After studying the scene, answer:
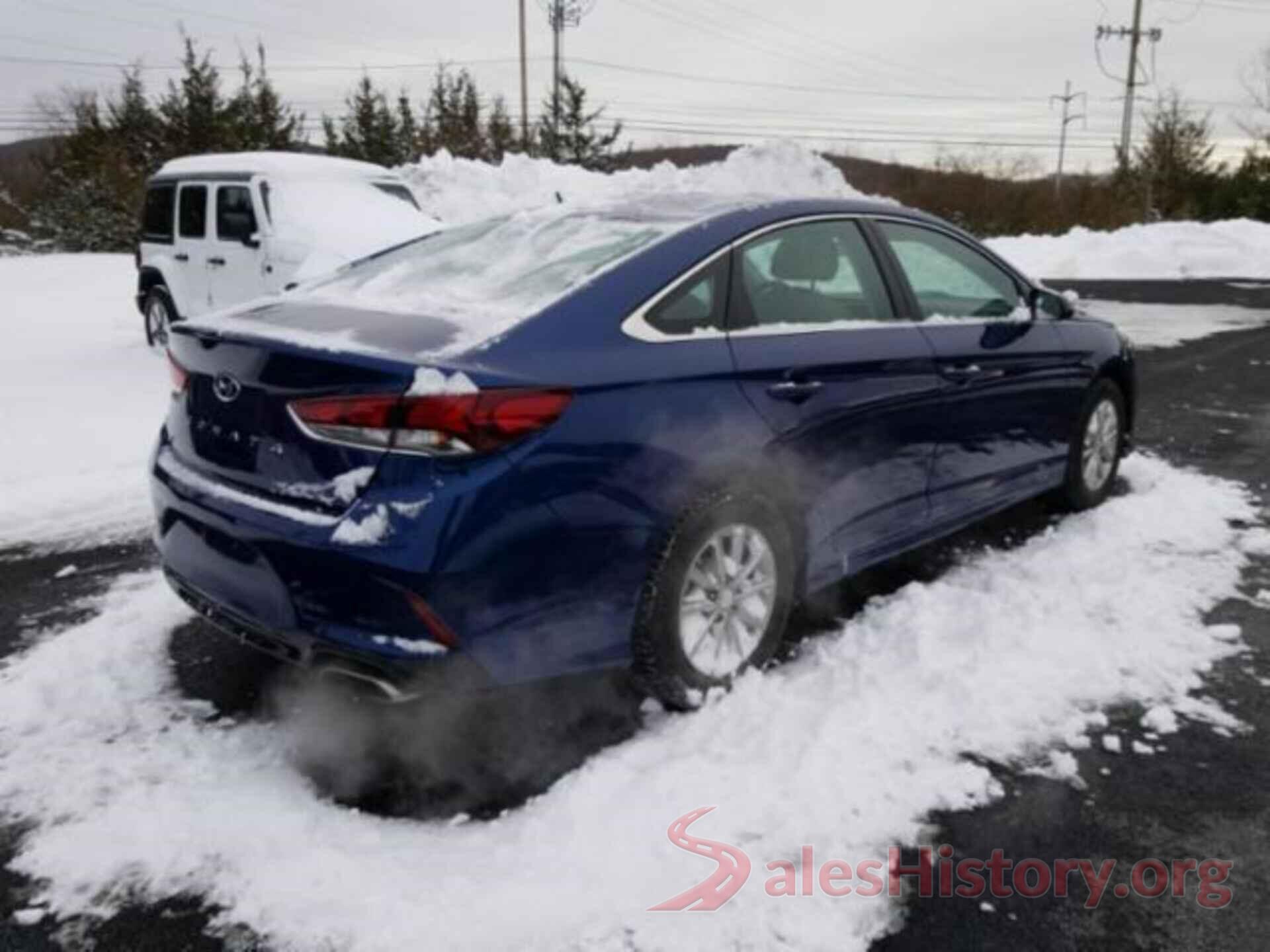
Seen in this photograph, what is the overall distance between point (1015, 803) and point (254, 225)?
8.65 m

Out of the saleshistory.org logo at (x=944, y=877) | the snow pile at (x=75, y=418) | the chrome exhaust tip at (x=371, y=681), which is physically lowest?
the saleshistory.org logo at (x=944, y=877)

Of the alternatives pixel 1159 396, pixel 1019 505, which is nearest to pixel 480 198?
pixel 1159 396

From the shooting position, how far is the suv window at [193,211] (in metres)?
10.0

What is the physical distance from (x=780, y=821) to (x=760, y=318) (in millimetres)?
1533

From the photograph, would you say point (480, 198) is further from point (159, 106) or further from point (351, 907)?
point (351, 907)

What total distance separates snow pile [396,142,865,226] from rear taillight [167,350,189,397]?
18.0 meters

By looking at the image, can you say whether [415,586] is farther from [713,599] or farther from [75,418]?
[75,418]

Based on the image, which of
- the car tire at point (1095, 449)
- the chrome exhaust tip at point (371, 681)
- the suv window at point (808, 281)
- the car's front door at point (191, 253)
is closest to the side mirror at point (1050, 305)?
the car tire at point (1095, 449)

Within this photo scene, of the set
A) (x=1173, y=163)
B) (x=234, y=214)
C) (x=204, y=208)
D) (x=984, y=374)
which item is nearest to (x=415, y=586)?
(x=984, y=374)

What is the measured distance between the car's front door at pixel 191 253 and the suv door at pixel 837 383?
25.9 ft

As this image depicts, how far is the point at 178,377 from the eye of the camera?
3.18m

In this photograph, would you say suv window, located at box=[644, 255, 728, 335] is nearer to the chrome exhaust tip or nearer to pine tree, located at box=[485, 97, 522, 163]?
the chrome exhaust tip

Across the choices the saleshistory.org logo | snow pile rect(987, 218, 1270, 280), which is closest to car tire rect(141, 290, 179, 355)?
the saleshistory.org logo

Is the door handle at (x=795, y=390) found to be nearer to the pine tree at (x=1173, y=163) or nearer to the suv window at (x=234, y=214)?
the suv window at (x=234, y=214)
